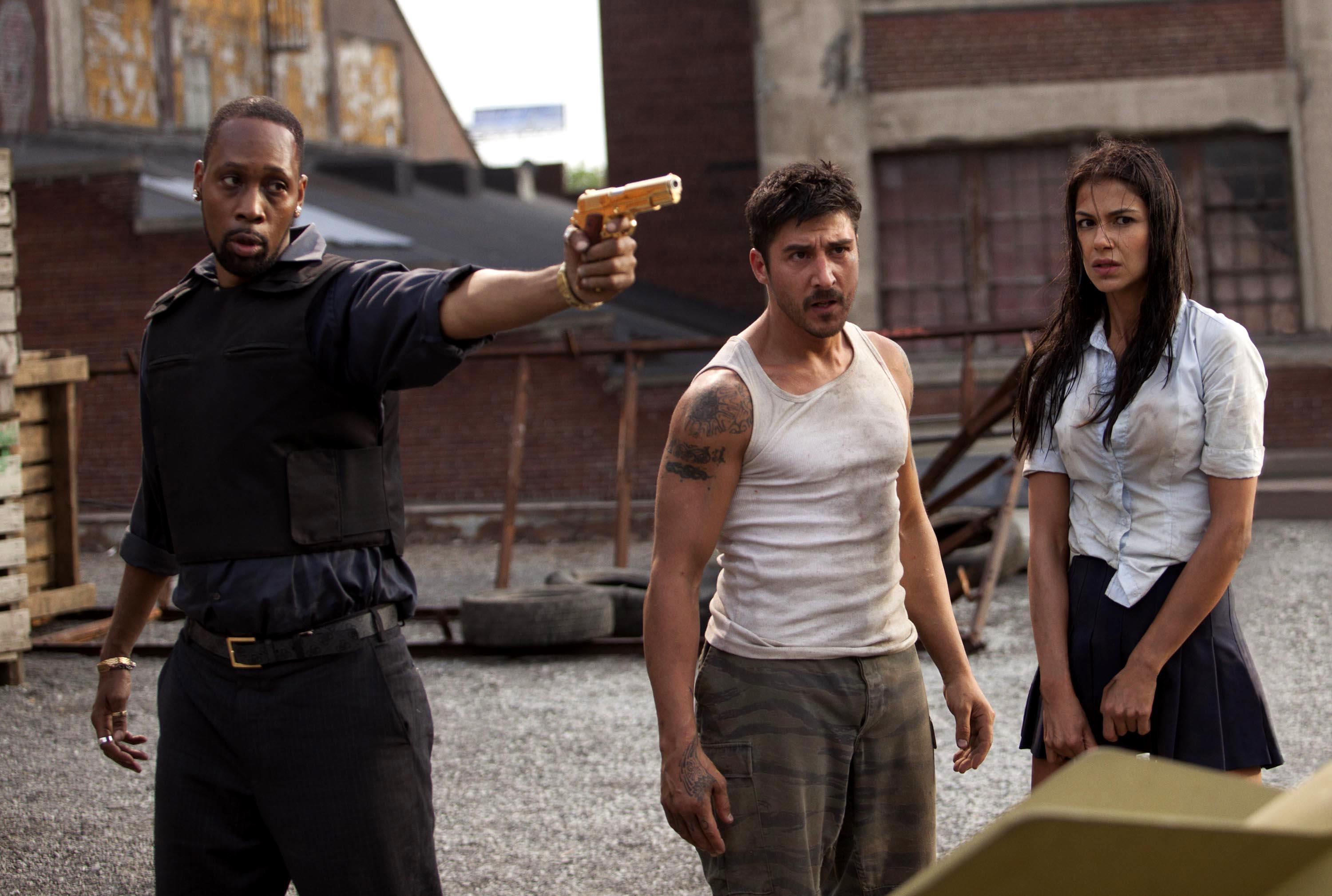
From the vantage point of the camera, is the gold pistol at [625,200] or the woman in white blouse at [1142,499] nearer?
the gold pistol at [625,200]

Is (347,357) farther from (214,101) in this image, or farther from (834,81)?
(214,101)

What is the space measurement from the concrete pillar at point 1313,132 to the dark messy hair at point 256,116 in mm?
13975

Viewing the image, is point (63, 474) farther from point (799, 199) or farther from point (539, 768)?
point (799, 199)

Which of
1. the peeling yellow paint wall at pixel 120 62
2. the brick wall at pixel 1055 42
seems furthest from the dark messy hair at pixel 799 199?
the peeling yellow paint wall at pixel 120 62

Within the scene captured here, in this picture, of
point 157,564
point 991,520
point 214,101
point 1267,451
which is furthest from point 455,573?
point 214,101

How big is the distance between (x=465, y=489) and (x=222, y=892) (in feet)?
41.5

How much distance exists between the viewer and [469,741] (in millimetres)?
6152

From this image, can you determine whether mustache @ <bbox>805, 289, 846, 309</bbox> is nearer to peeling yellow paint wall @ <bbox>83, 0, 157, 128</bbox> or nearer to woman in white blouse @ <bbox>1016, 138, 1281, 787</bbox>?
woman in white blouse @ <bbox>1016, 138, 1281, 787</bbox>

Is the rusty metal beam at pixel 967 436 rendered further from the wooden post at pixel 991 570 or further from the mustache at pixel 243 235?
the mustache at pixel 243 235

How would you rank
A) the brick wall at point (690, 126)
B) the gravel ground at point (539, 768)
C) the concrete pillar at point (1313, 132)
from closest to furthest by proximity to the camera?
the gravel ground at point (539, 768)
the concrete pillar at point (1313, 132)
the brick wall at point (690, 126)

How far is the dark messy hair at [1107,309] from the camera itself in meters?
2.86

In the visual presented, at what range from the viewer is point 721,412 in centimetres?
276

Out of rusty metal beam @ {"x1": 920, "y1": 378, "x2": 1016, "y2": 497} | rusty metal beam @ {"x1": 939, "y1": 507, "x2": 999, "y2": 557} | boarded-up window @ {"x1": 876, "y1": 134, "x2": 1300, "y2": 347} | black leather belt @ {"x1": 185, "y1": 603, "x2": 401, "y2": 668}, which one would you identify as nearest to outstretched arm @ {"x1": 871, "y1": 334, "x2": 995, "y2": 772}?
black leather belt @ {"x1": 185, "y1": 603, "x2": 401, "y2": 668}

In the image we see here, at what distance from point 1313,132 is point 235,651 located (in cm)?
1451
